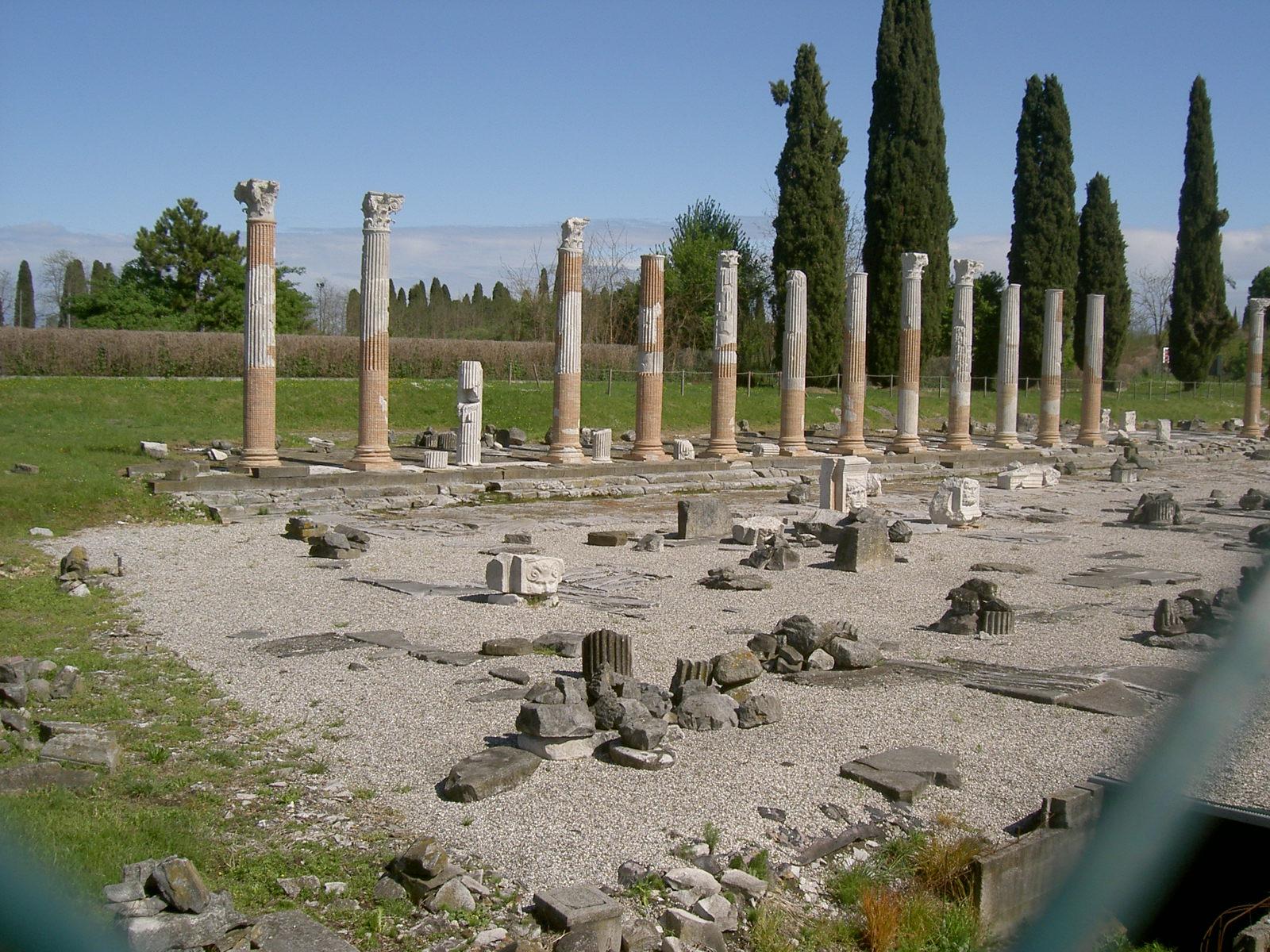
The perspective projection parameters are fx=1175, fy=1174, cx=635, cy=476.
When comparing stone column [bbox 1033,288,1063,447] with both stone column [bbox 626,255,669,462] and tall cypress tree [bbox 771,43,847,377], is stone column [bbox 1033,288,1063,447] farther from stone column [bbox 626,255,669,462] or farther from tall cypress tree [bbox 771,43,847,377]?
stone column [bbox 626,255,669,462]

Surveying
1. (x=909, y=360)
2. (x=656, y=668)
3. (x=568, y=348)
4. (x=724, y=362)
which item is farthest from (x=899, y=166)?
(x=656, y=668)

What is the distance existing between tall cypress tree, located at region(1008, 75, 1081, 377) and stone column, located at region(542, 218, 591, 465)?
32005mm

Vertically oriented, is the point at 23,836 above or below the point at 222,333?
below

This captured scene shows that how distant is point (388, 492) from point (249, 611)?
1014 cm

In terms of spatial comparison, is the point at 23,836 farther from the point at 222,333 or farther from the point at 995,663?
the point at 222,333

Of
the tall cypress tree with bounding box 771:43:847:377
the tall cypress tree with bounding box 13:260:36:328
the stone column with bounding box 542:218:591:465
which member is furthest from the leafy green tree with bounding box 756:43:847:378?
the tall cypress tree with bounding box 13:260:36:328

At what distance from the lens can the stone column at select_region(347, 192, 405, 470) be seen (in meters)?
22.7

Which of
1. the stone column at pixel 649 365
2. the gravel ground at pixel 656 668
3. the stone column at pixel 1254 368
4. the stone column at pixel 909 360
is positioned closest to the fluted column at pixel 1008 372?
the stone column at pixel 909 360

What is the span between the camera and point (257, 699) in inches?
333

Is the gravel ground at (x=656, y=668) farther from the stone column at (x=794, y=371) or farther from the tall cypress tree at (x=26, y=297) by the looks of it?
the tall cypress tree at (x=26, y=297)

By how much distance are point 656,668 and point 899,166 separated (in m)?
41.8

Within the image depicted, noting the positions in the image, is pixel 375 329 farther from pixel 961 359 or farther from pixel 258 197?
pixel 961 359

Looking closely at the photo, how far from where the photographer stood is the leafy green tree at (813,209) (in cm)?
4769

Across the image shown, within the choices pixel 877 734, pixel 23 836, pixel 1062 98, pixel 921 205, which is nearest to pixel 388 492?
pixel 877 734
